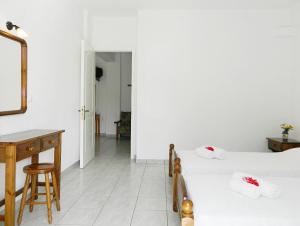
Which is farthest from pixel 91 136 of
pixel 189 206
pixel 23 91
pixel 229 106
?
pixel 189 206

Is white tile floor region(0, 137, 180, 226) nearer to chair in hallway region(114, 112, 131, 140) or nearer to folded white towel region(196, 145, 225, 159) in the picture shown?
folded white towel region(196, 145, 225, 159)

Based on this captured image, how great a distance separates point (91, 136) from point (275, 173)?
3.50 meters

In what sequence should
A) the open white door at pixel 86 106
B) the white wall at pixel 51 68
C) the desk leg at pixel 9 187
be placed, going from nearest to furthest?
the desk leg at pixel 9 187 < the white wall at pixel 51 68 < the open white door at pixel 86 106

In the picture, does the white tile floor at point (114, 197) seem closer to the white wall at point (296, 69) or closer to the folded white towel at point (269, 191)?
the folded white towel at point (269, 191)

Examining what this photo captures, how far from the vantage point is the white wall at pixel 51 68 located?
2961 mm

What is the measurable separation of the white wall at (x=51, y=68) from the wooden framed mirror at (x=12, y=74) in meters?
0.12

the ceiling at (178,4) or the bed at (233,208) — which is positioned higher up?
the ceiling at (178,4)

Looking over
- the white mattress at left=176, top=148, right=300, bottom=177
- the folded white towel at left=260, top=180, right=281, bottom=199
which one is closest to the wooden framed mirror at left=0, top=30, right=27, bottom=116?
the white mattress at left=176, top=148, right=300, bottom=177

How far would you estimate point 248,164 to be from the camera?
9.84 feet

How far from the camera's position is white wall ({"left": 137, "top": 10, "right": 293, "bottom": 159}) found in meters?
5.02

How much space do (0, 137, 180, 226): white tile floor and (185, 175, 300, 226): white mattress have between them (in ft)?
2.67

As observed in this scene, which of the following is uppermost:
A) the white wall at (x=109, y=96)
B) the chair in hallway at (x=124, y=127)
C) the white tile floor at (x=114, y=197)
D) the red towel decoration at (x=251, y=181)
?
the white wall at (x=109, y=96)

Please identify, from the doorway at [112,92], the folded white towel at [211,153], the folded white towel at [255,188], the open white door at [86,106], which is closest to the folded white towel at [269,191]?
the folded white towel at [255,188]

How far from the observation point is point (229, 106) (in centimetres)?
507
